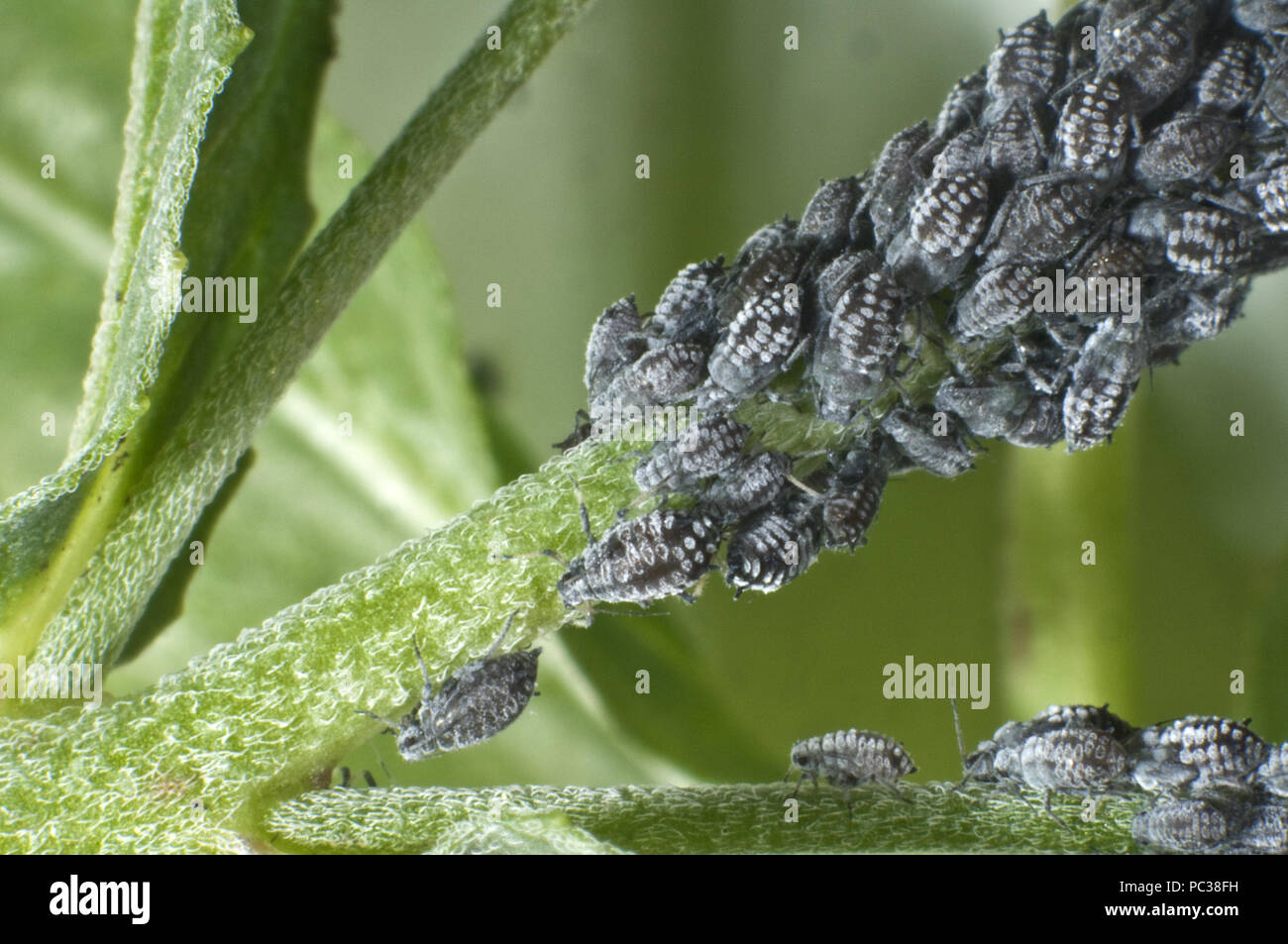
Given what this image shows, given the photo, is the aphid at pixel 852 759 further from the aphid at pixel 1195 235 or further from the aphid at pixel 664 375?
the aphid at pixel 1195 235

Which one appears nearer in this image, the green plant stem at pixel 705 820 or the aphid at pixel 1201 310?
the green plant stem at pixel 705 820

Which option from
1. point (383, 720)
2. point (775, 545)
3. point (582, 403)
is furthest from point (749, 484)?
point (582, 403)

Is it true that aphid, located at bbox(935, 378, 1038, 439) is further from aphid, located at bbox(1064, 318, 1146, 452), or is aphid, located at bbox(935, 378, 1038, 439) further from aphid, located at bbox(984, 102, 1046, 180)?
aphid, located at bbox(984, 102, 1046, 180)

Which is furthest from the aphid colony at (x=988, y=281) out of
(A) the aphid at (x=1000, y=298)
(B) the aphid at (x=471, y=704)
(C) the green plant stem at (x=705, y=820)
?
(C) the green plant stem at (x=705, y=820)

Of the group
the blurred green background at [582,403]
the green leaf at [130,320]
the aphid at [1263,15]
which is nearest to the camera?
the green leaf at [130,320]

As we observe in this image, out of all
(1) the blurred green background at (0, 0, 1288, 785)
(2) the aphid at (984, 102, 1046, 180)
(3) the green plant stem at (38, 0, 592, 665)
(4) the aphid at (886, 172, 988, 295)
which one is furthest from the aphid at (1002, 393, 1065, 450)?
(1) the blurred green background at (0, 0, 1288, 785)

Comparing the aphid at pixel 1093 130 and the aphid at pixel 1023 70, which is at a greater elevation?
the aphid at pixel 1023 70

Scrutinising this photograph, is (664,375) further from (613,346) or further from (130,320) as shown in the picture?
(130,320)
